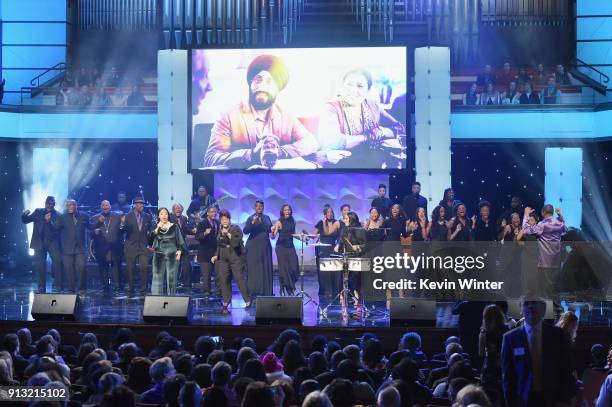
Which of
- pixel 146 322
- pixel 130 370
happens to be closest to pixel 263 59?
pixel 146 322

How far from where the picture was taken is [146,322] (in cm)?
1191

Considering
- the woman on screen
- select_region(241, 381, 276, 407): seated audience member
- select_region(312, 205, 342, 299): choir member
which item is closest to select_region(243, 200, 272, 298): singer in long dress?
select_region(312, 205, 342, 299): choir member

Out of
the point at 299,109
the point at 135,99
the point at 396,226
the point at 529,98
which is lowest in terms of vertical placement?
the point at 396,226

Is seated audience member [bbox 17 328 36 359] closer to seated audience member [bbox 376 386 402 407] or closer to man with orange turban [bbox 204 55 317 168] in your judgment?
seated audience member [bbox 376 386 402 407]

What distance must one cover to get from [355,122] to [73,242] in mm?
5514

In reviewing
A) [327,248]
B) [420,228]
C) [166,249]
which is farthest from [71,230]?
[420,228]

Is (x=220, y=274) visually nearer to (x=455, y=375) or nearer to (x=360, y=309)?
(x=360, y=309)

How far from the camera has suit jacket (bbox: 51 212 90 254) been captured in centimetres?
1526

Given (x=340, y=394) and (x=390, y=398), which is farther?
(x=340, y=394)

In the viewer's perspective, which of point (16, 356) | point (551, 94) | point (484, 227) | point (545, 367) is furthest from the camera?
point (551, 94)

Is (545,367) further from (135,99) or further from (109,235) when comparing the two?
(135,99)

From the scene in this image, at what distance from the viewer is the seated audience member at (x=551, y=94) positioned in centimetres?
1830

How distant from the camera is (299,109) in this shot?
57.0 feet

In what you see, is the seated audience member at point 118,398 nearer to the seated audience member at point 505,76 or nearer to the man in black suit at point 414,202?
the man in black suit at point 414,202
